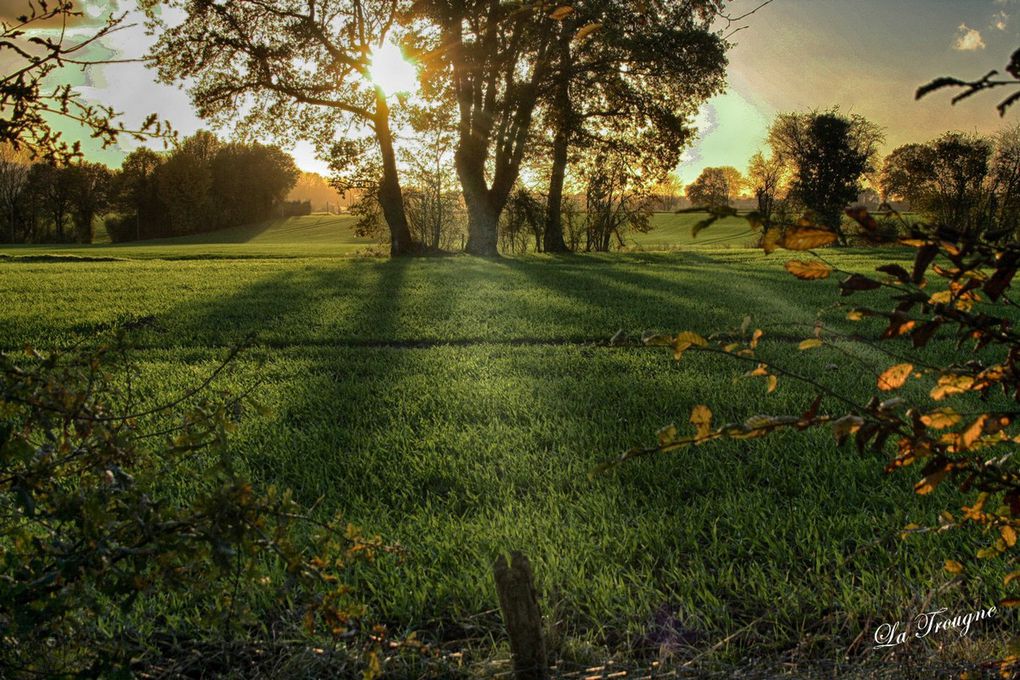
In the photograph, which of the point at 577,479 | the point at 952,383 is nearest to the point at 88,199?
the point at 577,479

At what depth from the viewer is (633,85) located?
22.3m

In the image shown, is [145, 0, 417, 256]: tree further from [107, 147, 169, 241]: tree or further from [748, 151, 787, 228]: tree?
[107, 147, 169, 241]: tree

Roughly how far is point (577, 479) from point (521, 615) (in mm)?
1802

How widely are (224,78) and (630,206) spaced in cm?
1682

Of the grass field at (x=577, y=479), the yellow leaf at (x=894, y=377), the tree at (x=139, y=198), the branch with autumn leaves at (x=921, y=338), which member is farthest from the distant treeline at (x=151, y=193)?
the yellow leaf at (x=894, y=377)

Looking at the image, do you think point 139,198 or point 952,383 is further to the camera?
point 139,198

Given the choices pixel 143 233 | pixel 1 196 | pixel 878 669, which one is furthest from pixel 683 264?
pixel 143 233

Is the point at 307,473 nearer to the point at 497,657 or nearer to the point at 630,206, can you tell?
the point at 497,657

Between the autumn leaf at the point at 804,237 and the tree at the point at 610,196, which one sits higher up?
the tree at the point at 610,196

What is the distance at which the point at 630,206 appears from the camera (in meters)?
29.6

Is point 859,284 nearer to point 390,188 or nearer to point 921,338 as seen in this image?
point 921,338

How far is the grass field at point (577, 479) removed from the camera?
2562 mm

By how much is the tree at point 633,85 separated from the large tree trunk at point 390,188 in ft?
17.5

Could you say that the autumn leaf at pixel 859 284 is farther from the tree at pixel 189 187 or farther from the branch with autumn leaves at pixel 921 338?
the tree at pixel 189 187
